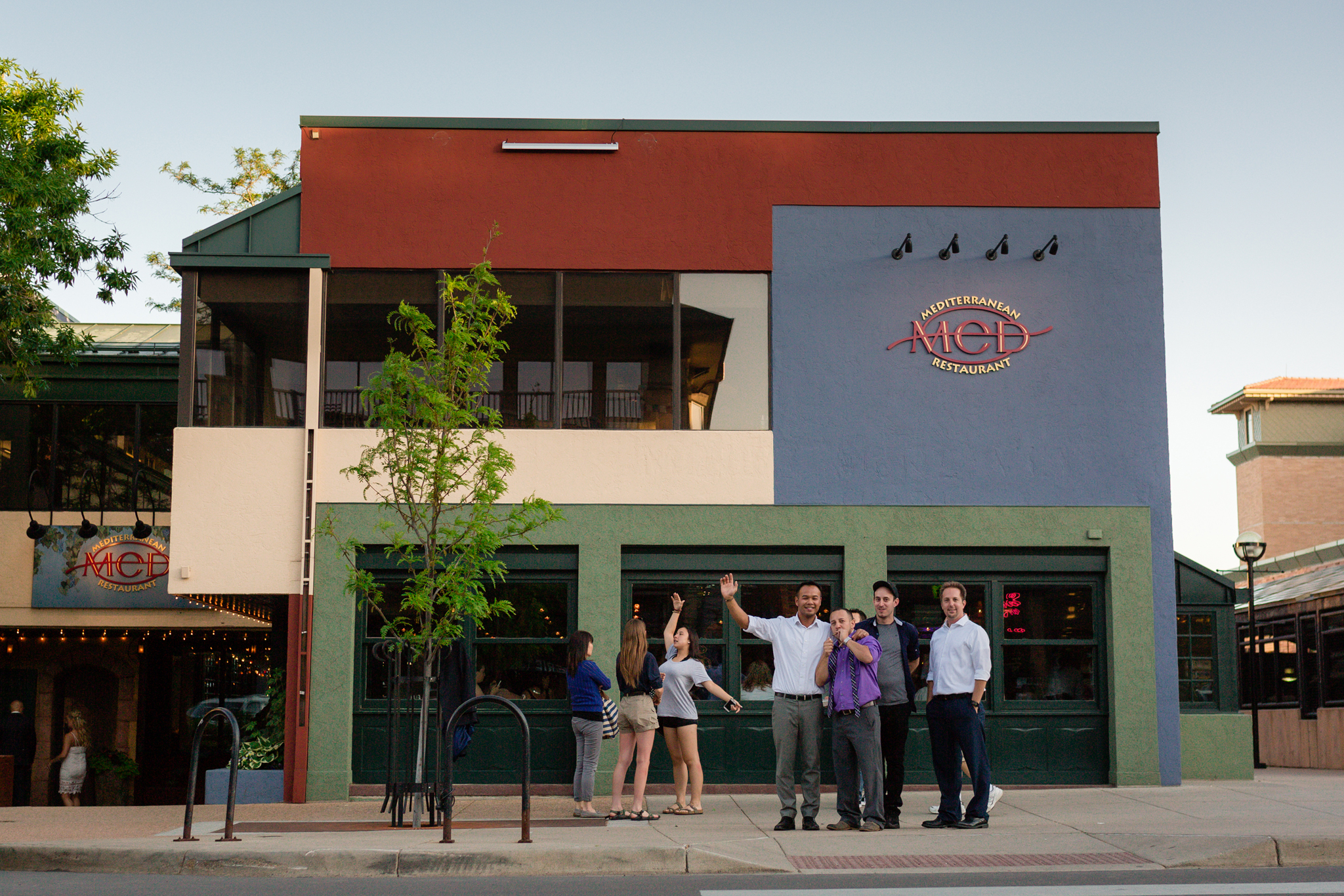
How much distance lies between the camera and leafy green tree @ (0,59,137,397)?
15367 mm

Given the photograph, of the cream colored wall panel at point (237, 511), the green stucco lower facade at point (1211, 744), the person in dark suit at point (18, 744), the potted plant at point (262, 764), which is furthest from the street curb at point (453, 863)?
the person in dark suit at point (18, 744)

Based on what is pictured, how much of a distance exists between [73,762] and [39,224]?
6.95m

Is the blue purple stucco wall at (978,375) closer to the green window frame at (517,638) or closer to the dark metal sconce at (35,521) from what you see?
the green window frame at (517,638)

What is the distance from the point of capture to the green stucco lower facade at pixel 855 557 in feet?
45.9

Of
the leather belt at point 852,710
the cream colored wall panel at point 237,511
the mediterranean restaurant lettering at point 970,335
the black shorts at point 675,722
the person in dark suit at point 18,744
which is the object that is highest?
the mediterranean restaurant lettering at point 970,335

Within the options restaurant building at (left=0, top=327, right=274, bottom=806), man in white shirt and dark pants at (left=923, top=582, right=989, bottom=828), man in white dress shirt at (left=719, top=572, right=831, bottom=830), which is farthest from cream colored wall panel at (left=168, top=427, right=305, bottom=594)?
man in white shirt and dark pants at (left=923, top=582, right=989, bottom=828)

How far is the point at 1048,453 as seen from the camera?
14438mm

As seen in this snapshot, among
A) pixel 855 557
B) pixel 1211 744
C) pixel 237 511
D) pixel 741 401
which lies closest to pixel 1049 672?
pixel 1211 744

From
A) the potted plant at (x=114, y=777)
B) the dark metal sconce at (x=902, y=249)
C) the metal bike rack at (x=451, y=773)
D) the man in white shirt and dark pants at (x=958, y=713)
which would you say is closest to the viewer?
the metal bike rack at (x=451, y=773)

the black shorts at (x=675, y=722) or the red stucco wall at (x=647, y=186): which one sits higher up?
the red stucco wall at (x=647, y=186)

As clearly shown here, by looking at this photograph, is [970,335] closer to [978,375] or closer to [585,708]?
[978,375]

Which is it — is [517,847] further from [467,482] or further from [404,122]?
[404,122]

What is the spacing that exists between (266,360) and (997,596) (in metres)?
8.27

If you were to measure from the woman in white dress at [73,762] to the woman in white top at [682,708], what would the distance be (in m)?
9.58
